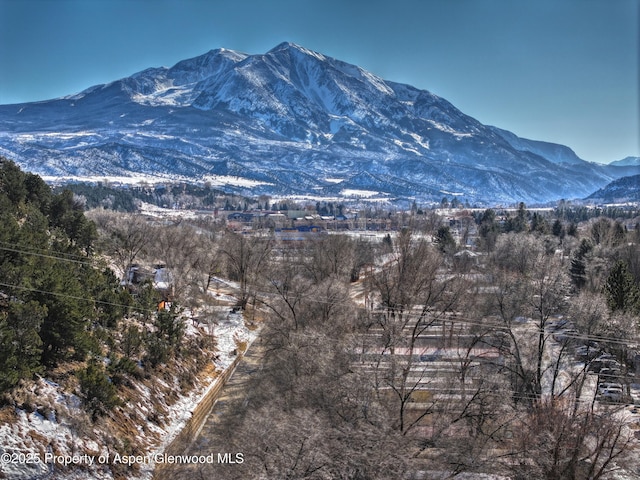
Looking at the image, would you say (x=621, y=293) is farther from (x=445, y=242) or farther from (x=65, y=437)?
(x=445, y=242)

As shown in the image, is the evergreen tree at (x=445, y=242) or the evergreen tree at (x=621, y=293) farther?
the evergreen tree at (x=445, y=242)

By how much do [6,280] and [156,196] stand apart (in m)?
154

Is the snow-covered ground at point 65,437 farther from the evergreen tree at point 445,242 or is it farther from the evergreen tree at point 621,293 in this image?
the evergreen tree at point 445,242

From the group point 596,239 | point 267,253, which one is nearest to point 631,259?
point 596,239

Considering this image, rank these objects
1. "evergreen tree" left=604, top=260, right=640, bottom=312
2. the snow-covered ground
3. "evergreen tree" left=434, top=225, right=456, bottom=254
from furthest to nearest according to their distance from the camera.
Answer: "evergreen tree" left=434, top=225, right=456, bottom=254
"evergreen tree" left=604, top=260, right=640, bottom=312
the snow-covered ground

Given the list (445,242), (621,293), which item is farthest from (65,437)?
(445,242)

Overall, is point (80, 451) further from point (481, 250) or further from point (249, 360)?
point (481, 250)

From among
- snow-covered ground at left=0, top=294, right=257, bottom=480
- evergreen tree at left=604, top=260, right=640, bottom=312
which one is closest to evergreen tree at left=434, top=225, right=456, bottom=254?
evergreen tree at left=604, top=260, right=640, bottom=312

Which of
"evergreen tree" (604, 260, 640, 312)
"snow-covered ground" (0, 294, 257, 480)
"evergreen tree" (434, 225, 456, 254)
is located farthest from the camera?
"evergreen tree" (434, 225, 456, 254)

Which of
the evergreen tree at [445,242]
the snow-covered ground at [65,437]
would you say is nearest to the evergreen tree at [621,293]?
the snow-covered ground at [65,437]

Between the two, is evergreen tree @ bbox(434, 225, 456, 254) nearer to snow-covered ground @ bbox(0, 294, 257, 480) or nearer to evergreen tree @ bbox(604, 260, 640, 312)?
evergreen tree @ bbox(604, 260, 640, 312)

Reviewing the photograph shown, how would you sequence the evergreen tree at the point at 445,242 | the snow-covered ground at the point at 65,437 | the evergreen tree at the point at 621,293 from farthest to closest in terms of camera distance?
1. the evergreen tree at the point at 445,242
2. the evergreen tree at the point at 621,293
3. the snow-covered ground at the point at 65,437

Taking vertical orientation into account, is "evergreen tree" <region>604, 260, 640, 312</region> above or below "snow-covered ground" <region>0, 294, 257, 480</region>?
above

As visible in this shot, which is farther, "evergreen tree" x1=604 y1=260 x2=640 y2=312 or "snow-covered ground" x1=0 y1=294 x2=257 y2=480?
"evergreen tree" x1=604 y1=260 x2=640 y2=312
